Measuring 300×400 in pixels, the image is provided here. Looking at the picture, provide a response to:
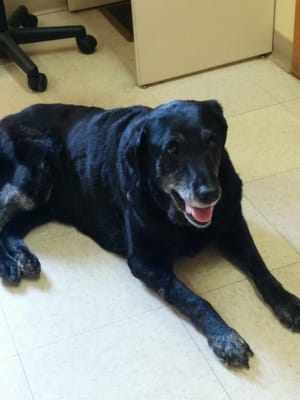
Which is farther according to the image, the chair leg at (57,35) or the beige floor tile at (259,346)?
the chair leg at (57,35)

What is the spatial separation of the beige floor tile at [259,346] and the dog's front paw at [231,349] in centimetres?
2

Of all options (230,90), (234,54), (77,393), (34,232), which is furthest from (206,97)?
(77,393)

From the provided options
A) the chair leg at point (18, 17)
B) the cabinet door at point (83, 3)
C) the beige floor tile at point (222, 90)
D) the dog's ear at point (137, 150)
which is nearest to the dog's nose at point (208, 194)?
the dog's ear at point (137, 150)

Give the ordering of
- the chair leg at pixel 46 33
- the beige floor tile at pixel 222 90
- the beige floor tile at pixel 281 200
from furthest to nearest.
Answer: the chair leg at pixel 46 33 < the beige floor tile at pixel 222 90 < the beige floor tile at pixel 281 200

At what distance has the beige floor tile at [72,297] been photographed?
1986 mm

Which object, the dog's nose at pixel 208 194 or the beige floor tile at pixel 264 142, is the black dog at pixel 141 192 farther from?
the beige floor tile at pixel 264 142

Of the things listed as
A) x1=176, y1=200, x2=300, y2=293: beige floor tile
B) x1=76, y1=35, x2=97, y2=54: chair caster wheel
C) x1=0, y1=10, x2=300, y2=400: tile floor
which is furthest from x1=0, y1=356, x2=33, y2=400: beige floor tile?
x1=76, y1=35, x2=97, y2=54: chair caster wheel

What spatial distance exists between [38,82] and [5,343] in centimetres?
160

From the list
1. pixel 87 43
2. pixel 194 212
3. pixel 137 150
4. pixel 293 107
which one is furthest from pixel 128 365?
pixel 87 43

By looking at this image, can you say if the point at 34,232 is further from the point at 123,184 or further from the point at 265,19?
the point at 265,19

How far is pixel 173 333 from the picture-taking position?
192 centimetres

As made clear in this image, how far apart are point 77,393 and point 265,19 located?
Answer: 2.14m

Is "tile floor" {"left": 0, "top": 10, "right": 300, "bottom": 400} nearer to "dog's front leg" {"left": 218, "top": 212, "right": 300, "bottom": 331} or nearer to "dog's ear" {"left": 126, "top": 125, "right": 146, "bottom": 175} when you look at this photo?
"dog's front leg" {"left": 218, "top": 212, "right": 300, "bottom": 331}

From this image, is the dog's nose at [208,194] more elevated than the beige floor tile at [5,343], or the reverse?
the dog's nose at [208,194]
